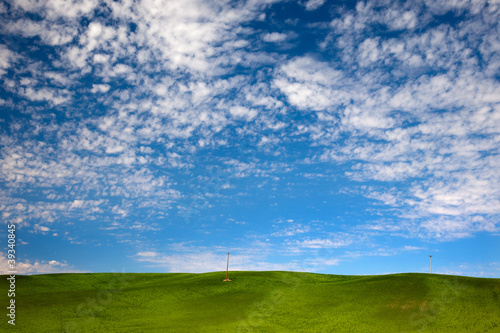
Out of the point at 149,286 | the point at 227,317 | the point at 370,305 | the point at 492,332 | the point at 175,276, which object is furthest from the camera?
the point at 175,276

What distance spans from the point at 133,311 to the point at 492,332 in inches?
1896

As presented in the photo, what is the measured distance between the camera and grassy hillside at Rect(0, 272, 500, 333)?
144ft

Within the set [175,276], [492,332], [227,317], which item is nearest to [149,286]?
[175,276]

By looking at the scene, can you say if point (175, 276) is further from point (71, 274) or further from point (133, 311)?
point (133, 311)

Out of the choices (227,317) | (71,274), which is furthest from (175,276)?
(227,317)

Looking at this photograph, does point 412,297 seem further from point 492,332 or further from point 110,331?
point 110,331

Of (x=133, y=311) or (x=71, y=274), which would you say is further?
(x=71, y=274)

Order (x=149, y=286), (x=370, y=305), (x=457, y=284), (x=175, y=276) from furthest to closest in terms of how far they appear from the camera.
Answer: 1. (x=175, y=276)
2. (x=149, y=286)
3. (x=457, y=284)
4. (x=370, y=305)

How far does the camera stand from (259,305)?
180 feet

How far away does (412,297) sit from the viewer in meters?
53.5

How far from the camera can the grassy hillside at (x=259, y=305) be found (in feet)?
144

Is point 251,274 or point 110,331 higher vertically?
point 251,274

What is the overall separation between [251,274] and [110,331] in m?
40.8

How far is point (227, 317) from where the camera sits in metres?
48.7
